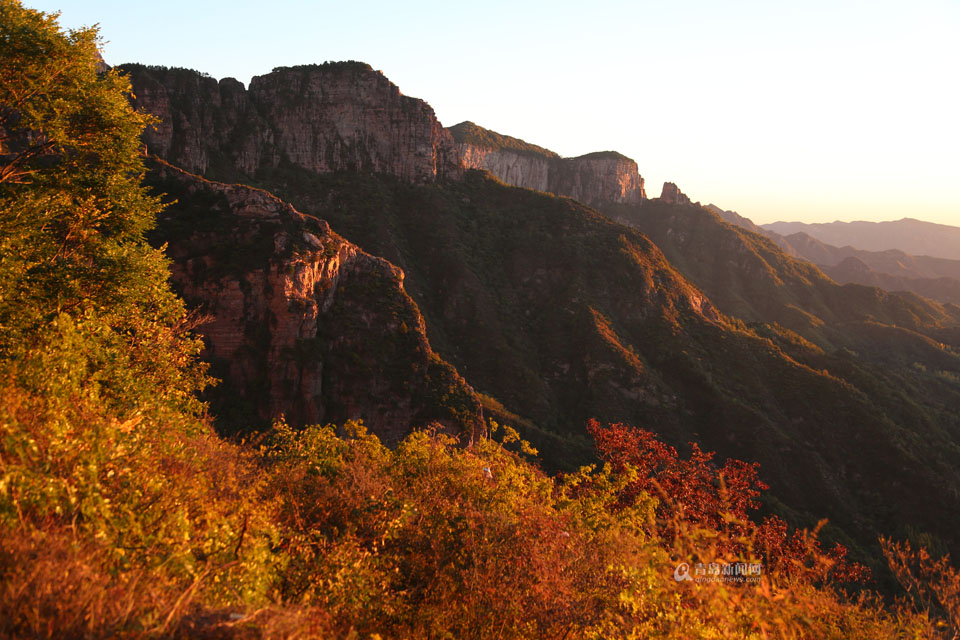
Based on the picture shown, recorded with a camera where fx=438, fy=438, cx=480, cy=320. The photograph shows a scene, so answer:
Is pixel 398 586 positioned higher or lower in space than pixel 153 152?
lower

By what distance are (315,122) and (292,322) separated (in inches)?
2888

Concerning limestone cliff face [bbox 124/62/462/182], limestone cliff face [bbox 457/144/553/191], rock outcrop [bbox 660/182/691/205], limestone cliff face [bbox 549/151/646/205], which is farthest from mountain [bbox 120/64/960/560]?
limestone cliff face [bbox 549/151/646/205]

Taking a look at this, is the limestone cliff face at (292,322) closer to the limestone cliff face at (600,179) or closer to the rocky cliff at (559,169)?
the rocky cliff at (559,169)

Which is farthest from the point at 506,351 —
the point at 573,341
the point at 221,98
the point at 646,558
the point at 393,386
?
the point at 221,98

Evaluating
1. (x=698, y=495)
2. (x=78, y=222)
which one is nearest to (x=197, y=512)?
(x=78, y=222)

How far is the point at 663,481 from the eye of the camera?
69.7 ft

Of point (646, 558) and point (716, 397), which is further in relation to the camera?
point (716, 397)

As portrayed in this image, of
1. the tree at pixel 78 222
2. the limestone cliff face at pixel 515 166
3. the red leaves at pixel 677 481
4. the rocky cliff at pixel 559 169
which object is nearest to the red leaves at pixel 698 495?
the red leaves at pixel 677 481

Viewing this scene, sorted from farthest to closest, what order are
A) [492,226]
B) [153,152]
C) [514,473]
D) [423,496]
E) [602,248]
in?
[492,226], [602,248], [153,152], [514,473], [423,496]

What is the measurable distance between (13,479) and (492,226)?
93.3m

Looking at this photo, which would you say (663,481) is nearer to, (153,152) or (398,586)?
(398,586)

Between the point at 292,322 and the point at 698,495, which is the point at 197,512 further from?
the point at 292,322

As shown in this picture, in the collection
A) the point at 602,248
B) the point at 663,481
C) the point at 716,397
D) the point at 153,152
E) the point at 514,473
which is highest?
the point at 153,152

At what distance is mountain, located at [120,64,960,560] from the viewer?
5503 centimetres
